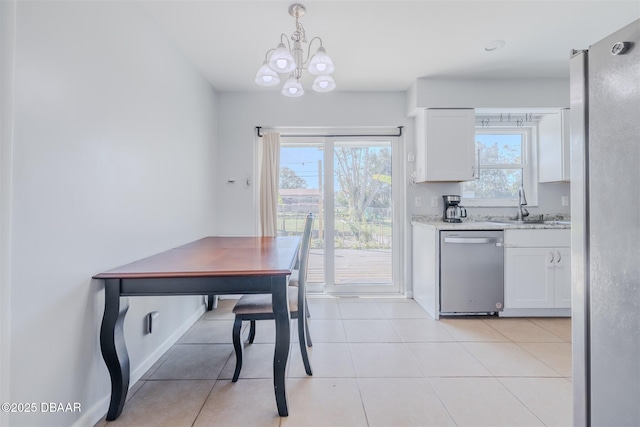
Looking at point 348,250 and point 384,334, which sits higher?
point 348,250

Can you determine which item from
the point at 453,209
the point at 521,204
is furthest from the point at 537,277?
the point at 453,209

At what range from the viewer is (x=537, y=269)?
275 centimetres

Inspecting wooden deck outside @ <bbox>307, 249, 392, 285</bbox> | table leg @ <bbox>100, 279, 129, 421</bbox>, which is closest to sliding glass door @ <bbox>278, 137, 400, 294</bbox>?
wooden deck outside @ <bbox>307, 249, 392, 285</bbox>

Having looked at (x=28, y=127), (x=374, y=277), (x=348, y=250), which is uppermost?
(x=28, y=127)

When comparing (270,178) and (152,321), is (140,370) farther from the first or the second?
(270,178)

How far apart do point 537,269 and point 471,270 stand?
64 centimetres

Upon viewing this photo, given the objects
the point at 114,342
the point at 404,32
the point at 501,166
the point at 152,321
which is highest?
the point at 404,32

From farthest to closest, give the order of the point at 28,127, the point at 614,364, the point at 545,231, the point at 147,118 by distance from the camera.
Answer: the point at 545,231
the point at 147,118
the point at 28,127
the point at 614,364

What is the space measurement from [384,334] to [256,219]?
1890 millimetres

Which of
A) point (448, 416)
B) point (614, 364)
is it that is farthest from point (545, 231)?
point (614, 364)

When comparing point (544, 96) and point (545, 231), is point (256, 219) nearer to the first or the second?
point (545, 231)

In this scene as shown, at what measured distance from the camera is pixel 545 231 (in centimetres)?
274

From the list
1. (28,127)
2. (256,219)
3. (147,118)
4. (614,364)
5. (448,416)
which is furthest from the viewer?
(256,219)

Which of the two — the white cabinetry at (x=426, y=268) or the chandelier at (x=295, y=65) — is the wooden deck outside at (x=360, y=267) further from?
the chandelier at (x=295, y=65)
